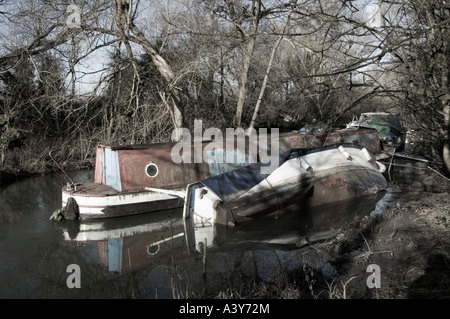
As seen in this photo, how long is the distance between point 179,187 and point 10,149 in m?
9.22

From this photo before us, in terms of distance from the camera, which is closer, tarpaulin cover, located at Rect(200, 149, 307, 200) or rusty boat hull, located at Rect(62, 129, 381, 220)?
tarpaulin cover, located at Rect(200, 149, 307, 200)

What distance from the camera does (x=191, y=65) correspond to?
12.5 meters

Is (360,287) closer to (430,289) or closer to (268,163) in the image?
(430,289)

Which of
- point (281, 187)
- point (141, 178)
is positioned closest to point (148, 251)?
point (141, 178)

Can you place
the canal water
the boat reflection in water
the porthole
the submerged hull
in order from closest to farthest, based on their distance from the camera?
the canal water → the boat reflection in water → the submerged hull → the porthole

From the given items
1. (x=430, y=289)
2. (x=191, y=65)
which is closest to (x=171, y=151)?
(x=191, y=65)

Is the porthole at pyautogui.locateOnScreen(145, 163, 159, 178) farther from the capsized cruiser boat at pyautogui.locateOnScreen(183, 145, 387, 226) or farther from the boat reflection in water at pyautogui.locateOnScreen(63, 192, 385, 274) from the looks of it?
the capsized cruiser boat at pyautogui.locateOnScreen(183, 145, 387, 226)

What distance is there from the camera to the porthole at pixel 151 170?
980 centimetres

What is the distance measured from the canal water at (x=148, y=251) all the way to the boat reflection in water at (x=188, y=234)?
0.06ft

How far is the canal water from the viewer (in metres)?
5.70

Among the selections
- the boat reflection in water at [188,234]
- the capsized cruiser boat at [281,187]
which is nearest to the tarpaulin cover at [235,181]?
the capsized cruiser boat at [281,187]

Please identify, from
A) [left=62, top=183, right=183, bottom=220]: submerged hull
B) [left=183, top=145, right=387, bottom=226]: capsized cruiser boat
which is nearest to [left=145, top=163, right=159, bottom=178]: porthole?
[left=62, top=183, right=183, bottom=220]: submerged hull

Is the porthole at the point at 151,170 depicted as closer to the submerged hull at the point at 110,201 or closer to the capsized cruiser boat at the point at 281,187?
the submerged hull at the point at 110,201

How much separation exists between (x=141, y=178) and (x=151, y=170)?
32 centimetres
